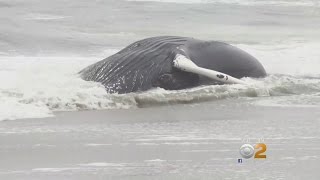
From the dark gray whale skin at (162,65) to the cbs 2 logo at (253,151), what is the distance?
8.30 feet

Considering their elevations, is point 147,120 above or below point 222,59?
below

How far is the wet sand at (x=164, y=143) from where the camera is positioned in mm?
5711

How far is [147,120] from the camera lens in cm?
770

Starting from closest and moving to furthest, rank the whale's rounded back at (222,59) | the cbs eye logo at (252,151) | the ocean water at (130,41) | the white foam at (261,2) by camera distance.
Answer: the cbs eye logo at (252,151)
the ocean water at (130,41)
the whale's rounded back at (222,59)
the white foam at (261,2)

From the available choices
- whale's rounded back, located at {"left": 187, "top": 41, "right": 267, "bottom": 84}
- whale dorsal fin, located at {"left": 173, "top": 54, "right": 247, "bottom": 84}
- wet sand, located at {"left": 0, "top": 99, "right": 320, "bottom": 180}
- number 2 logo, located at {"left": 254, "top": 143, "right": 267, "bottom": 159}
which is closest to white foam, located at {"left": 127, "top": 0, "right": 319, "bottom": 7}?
whale's rounded back, located at {"left": 187, "top": 41, "right": 267, "bottom": 84}

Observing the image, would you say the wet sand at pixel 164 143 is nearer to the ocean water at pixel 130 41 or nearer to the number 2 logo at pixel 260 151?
the number 2 logo at pixel 260 151

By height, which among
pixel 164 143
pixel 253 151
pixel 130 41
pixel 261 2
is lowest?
pixel 261 2

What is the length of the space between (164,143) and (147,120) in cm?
113

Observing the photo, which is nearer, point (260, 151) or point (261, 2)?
point (260, 151)

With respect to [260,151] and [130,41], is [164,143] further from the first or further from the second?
[130,41]

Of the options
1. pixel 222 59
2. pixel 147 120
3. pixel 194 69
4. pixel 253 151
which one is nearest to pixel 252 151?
pixel 253 151

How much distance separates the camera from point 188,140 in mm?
6727

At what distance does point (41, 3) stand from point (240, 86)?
16471mm

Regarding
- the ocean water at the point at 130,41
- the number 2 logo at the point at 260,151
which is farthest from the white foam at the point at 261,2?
the number 2 logo at the point at 260,151
